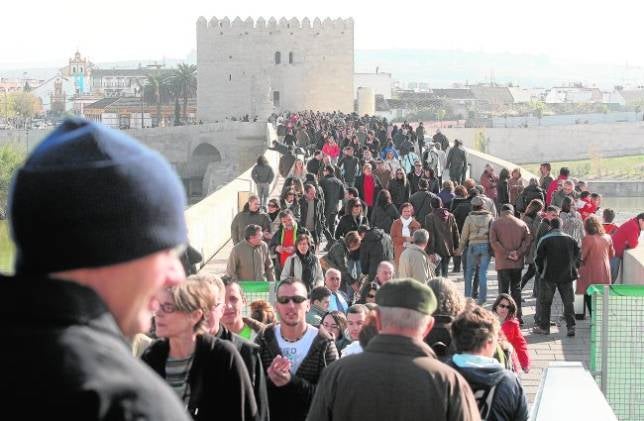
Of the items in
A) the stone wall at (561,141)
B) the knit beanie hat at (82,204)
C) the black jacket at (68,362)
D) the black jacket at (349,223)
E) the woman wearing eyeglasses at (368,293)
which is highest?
the knit beanie hat at (82,204)

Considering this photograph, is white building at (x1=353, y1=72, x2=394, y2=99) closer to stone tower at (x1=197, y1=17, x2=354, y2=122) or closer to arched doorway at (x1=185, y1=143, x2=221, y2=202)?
stone tower at (x1=197, y1=17, x2=354, y2=122)

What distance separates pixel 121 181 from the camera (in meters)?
1.81

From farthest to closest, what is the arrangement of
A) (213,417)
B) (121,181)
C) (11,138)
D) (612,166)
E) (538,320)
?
(612,166) → (11,138) → (538,320) → (213,417) → (121,181)

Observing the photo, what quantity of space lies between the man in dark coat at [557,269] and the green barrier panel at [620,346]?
279 cm

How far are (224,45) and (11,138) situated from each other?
14.3 m

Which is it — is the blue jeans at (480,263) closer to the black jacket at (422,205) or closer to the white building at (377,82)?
the black jacket at (422,205)

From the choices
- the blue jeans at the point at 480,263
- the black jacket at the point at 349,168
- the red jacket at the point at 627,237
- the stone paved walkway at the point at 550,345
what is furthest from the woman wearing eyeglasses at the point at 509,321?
the black jacket at the point at 349,168

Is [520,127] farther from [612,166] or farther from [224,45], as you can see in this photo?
[224,45]

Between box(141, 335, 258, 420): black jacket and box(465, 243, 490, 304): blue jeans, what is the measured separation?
30.8ft

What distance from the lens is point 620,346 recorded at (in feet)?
30.1

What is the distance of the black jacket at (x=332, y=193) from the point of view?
17000mm

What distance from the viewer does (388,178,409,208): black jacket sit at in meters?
17.0

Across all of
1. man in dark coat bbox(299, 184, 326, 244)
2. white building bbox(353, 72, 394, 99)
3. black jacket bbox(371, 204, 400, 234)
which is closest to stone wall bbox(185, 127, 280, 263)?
man in dark coat bbox(299, 184, 326, 244)

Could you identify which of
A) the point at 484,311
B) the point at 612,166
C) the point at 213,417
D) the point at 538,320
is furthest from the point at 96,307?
the point at 612,166
